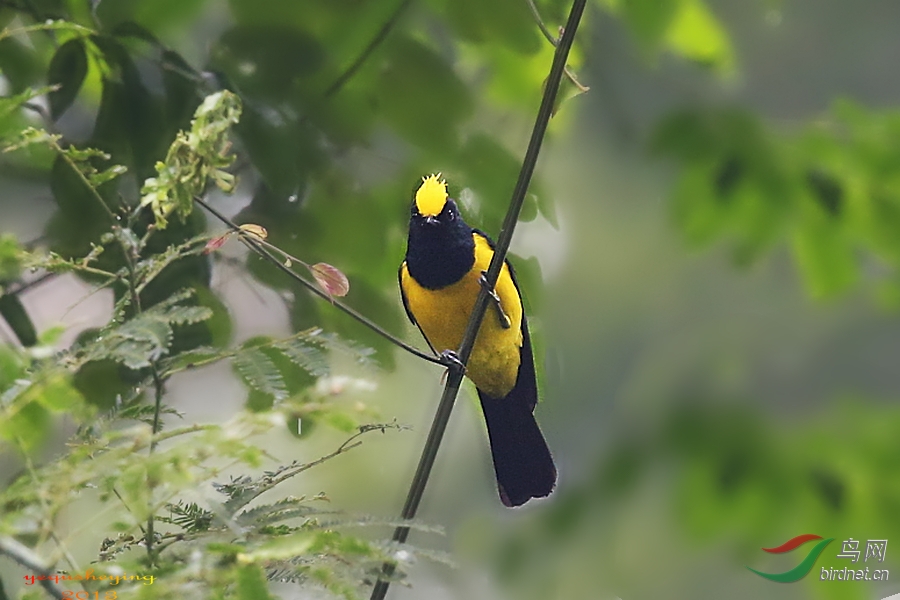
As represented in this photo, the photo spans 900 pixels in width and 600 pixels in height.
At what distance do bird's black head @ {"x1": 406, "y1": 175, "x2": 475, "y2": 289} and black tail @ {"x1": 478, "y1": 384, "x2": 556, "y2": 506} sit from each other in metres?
0.13

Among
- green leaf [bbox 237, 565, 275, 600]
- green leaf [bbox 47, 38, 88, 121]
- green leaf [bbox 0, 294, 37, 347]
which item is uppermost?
green leaf [bbox 47, 38, 88, 121]

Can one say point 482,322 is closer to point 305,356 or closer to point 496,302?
point 496,302

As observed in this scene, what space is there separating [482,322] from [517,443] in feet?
Result: 0.46

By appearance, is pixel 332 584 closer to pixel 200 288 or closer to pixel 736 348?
pixel 200 288

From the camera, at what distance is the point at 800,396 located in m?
0.81

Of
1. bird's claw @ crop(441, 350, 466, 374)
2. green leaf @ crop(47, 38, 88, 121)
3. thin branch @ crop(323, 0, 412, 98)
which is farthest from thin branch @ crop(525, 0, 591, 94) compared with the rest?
green leaf @ crop(47, 38, 88, 121)

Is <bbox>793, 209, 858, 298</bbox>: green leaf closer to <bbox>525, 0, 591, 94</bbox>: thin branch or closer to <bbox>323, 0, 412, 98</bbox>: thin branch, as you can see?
<bbox>525, 0, 591, 94</bbox>: thin branch

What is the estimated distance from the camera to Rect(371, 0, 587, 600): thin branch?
57 cm

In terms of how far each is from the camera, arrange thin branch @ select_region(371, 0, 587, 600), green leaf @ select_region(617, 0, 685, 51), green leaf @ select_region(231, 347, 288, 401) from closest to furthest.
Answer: green leaf @ select_region(231, 347, 288, 401)
thin branch @ select_region(371, 0, 587, 600)
green leaf @ select_region(617, 0, 685, 51)

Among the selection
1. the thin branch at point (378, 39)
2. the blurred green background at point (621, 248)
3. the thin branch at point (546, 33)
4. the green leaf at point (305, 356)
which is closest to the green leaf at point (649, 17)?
the blurred green background at point (621, 248)

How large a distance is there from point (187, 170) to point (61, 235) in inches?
14.9

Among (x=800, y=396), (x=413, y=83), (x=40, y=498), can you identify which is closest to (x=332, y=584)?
(x=40, y=498)

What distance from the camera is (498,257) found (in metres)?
0.61

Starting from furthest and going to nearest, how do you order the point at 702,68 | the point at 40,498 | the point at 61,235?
the point at 702,68 < the point at 61,235 < the point at 40,498
